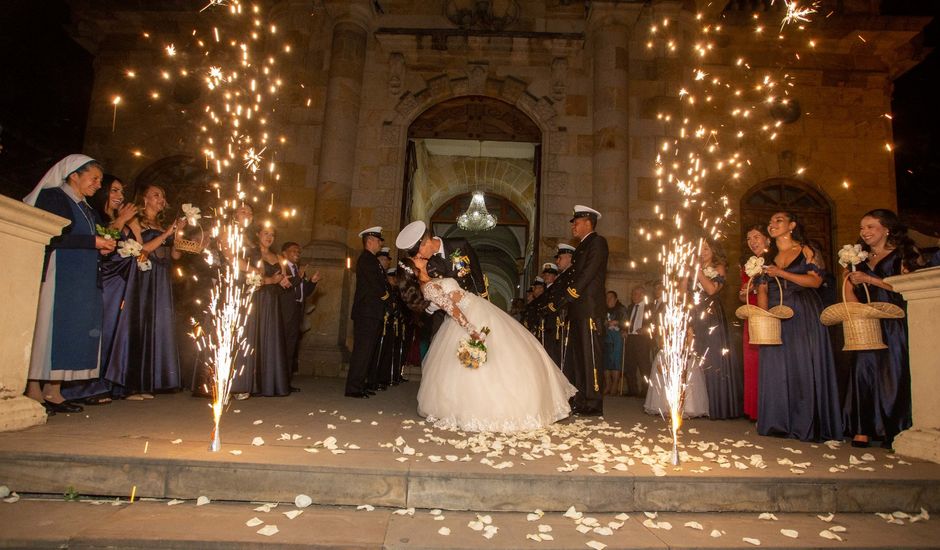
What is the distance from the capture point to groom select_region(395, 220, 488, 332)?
496 cm

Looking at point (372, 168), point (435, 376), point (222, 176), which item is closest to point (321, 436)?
point (435, 376)

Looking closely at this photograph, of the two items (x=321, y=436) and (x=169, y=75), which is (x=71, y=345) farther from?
(x=169, y=75)

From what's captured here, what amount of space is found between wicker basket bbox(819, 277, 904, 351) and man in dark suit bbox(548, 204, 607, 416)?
2.26 m

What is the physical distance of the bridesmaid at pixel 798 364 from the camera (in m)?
4.72

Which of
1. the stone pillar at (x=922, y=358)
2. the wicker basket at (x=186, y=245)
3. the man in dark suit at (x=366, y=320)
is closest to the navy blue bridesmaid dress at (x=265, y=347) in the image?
the wicker basket at (x=186, y=245)

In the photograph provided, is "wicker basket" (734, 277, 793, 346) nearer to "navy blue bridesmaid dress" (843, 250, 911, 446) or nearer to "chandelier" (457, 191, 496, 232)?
"navy blue bridesmaid dress" (843, 250, 911, 446)

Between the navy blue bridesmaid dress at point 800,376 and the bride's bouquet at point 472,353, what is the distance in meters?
2.91

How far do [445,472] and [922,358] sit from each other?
4267mm

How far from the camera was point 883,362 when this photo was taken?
4.62 meters

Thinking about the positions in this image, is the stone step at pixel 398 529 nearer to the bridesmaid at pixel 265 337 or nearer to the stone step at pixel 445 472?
the stone step at pixel 445 472

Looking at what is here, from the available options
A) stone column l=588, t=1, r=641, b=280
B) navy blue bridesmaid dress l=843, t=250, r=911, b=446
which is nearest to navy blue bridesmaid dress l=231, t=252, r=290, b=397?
stone column l=588, t=1, r=641, b=280

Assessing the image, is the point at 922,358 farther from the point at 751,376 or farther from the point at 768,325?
the point at 751,376

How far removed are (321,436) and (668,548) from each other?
8.51 feet

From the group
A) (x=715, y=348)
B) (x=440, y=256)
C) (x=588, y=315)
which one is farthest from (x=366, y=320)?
(x=715, y=348)
